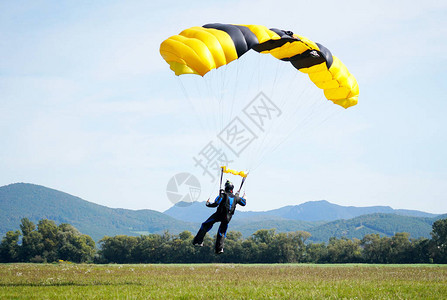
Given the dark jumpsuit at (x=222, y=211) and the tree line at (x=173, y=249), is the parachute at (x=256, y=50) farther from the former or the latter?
the tree line at (x=173, y=249)

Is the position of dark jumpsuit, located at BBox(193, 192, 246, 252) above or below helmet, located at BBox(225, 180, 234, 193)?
below

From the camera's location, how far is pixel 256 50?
46.7 ft

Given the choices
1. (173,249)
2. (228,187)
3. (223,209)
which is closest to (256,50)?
(228,187)

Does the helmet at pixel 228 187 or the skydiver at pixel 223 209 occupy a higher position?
the helmet at pixel 228 187

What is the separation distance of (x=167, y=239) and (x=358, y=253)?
30154mm

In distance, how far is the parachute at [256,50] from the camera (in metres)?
11.9

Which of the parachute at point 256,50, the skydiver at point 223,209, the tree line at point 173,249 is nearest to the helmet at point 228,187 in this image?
the skydiver at point 223,209

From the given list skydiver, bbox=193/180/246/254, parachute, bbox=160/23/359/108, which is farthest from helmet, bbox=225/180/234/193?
parachute, bbox=160/23/359/108

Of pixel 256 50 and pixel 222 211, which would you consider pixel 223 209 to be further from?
pixel 256 50

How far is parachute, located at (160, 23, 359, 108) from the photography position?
1187 cm

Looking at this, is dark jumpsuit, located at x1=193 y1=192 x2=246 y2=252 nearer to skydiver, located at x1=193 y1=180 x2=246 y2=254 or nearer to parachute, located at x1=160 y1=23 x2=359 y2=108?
skydiver, located at x1=193 y1=180 x2=246 y2=254

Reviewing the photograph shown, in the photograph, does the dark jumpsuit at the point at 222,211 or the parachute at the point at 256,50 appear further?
the dark jumpsuit at the point at 222,211

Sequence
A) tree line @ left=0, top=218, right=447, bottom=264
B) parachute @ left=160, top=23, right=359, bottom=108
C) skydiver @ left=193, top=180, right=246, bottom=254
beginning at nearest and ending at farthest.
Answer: parachute @ left=160, top=23, right=359, bottom=108, skydiver @ left=193, top=180, right=246, bottom=254, tree line @ left=0, top=218, right=447, bottom=264

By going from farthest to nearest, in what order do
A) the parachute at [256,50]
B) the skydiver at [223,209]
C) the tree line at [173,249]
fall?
the tree line at [173,249] → the skydiver at [223,209] → the parachute at [256,50]
